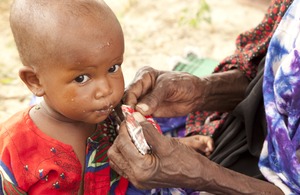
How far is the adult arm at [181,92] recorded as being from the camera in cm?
155

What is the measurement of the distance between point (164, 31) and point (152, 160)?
295cm

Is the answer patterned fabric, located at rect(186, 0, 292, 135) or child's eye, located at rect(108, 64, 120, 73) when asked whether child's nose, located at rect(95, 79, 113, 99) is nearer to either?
child's eye, located at rect(108, 64, 120, 73)

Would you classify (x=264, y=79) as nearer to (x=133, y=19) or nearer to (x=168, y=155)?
(x=168, y=155)

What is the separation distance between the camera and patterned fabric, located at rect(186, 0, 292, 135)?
1.81 metres

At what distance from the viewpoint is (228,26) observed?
423 cm

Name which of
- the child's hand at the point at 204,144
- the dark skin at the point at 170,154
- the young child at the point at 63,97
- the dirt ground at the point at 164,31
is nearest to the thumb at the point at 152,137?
the dark skin at the point at 170,154

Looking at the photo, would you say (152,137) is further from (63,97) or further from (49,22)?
(49,22)

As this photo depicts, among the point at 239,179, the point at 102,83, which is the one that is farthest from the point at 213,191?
the point at 102,83

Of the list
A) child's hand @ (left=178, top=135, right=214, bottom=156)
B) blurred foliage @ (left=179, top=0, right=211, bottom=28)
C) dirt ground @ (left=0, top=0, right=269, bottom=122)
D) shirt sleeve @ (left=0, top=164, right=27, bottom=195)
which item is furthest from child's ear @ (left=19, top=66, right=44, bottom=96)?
blurred foliage @ (left=179, top=0, right=211, bottom=28)

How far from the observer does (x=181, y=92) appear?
1753 mm

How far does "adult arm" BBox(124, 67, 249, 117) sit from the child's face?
210mm

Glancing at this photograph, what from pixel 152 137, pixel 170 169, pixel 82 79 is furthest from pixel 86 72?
pixel 170 169

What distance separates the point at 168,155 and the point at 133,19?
3.08 metres

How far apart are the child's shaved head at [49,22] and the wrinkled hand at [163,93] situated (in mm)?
365
